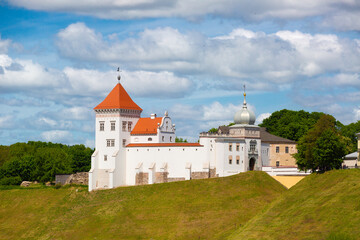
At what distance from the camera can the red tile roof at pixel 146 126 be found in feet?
305

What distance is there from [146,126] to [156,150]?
5641mm

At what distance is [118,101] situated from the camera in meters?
94.4

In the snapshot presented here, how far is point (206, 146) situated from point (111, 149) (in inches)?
625

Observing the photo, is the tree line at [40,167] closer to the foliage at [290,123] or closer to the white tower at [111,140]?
the white tower at [111,140]

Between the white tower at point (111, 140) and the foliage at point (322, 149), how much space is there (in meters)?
27.8

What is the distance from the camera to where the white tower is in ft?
301

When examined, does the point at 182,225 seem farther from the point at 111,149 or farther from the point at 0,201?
the point at 0,201

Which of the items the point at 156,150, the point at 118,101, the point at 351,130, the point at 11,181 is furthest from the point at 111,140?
the point at 351,130

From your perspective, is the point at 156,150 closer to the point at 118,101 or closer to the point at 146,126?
the point at 146,126

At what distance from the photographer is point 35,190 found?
317ft

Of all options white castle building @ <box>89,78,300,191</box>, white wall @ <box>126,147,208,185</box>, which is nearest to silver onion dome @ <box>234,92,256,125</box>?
white castle building @ <box>89,78,300,191</box>

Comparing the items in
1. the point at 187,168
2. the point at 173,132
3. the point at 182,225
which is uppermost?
the point at 173,132

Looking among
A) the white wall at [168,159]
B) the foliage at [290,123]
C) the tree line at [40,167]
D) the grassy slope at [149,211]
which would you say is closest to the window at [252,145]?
the grassy slope at [149,211]

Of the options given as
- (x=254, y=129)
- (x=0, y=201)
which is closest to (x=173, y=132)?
(x=254, y=129)
